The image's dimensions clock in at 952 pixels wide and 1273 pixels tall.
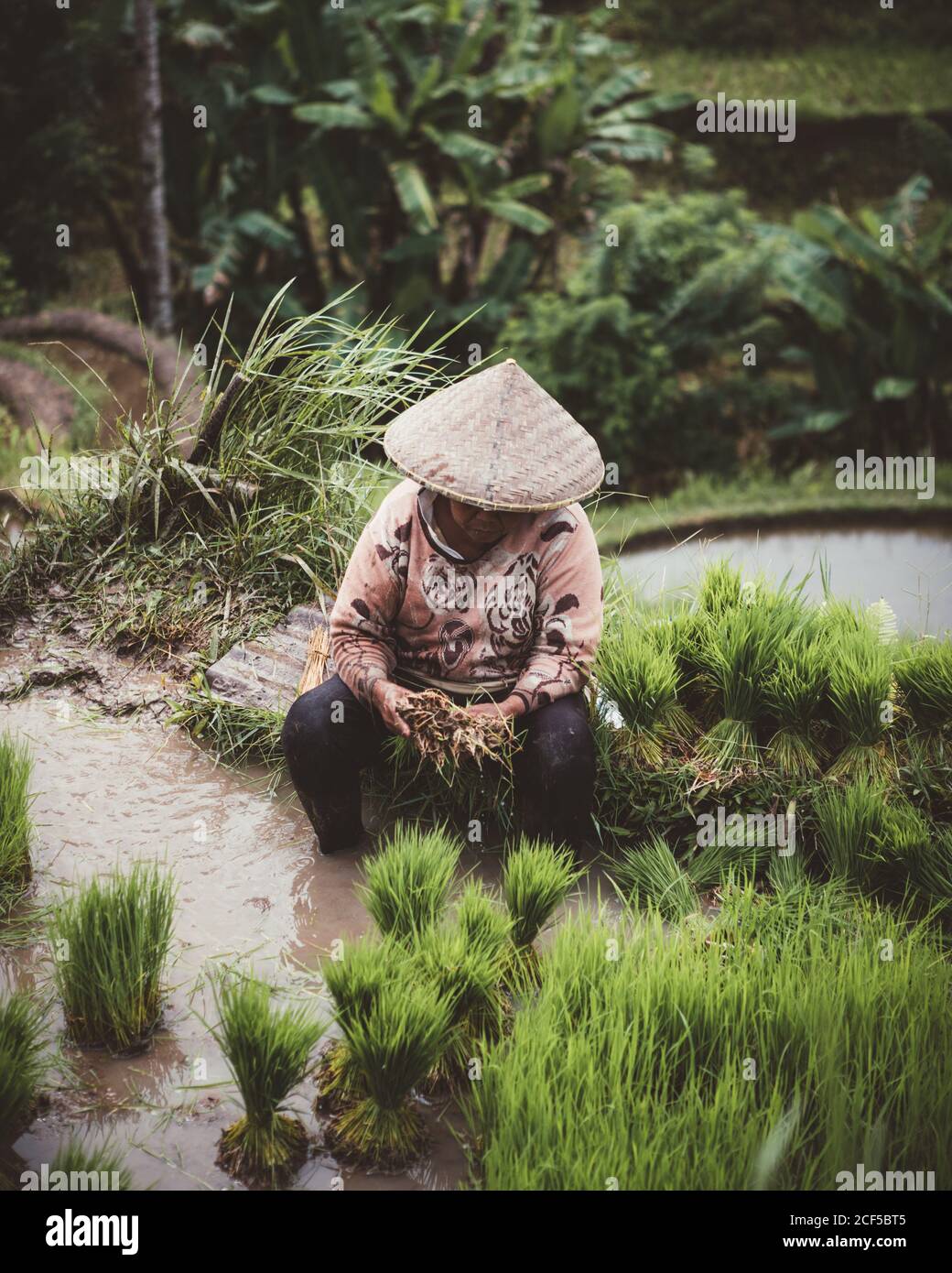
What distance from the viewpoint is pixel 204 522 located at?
3.96 metres

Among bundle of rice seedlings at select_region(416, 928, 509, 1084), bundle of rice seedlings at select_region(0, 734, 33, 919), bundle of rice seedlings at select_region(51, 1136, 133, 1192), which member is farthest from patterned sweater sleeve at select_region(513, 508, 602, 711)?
bundle of rice seedlings at select_region(51, 1136, 133, 1192)

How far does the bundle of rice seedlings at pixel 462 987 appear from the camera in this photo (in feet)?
7.43

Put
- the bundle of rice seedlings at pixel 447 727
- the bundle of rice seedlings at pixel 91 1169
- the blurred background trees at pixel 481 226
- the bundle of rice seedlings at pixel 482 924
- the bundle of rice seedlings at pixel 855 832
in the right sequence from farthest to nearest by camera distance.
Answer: the blurred background trees at pixel 481 226 → the bundle of rice seedlings at pixel 855 832 → the bundle of rice seedlings at pixel 447 727 → the bundle of rice seedlings at pixel 482 924 → the bundle of rice seedlings at pixel 91 1169

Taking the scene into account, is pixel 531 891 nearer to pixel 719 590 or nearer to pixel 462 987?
pixel 462 987

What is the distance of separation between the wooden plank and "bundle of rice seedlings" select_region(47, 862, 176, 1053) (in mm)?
1081

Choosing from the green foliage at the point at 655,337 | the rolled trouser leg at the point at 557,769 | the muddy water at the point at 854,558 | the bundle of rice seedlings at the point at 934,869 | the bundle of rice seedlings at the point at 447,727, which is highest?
the green foliage at the point at 655,337

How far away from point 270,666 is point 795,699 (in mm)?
1597

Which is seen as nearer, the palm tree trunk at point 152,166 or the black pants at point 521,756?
the black pants at point 521,756

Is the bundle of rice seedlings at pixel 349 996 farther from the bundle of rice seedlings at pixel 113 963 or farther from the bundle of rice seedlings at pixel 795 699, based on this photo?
the bundle of rice seedlings at pixel 795 699

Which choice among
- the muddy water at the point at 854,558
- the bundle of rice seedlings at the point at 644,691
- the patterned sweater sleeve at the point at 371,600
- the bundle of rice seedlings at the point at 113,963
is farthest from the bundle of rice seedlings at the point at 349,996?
the muddy water at the point at 854,558

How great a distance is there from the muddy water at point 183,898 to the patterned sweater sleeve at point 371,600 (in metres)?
0.56

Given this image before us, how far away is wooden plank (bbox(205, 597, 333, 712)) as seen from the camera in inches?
135
